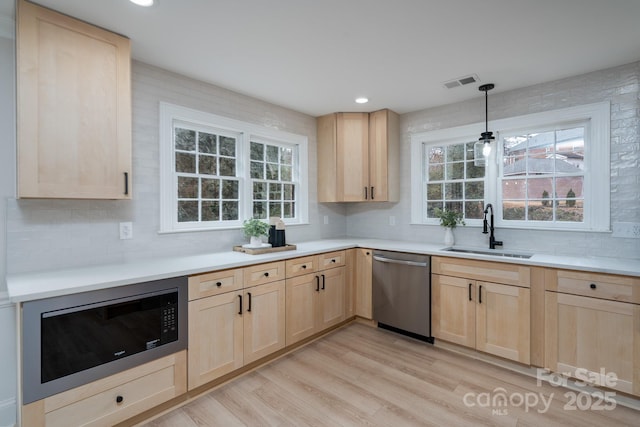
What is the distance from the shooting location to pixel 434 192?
376 cm

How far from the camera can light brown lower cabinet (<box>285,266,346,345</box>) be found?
2.87 meters

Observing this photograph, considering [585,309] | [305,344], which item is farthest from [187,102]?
[585,309]

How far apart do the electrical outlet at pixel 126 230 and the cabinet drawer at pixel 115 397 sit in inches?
38.8

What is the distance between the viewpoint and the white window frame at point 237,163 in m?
2.62

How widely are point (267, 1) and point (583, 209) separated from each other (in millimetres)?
3105

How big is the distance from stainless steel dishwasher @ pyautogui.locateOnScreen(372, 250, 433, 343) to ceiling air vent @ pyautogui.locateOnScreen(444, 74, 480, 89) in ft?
5.46

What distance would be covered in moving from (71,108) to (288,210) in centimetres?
232

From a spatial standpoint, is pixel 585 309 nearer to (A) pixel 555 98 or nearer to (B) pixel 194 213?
(A) pixel 555 98

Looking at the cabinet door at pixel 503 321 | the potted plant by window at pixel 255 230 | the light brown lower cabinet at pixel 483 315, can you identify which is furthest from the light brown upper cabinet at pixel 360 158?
the cabinet door at pixel 503 321

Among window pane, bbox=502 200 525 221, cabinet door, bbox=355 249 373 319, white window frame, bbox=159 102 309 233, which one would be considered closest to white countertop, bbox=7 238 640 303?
white window frame, bbox=159 102 309 233

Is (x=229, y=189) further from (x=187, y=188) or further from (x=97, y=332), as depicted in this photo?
(x=97, y=332)

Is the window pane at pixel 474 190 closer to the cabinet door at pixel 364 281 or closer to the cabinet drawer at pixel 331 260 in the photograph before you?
the cabinet door at pixel 364 281

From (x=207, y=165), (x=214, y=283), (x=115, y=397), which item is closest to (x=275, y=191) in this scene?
(x=207, y=165)

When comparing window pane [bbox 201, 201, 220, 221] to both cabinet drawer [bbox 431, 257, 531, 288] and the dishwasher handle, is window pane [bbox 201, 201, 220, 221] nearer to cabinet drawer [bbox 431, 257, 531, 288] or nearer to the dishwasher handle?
the dishwasher handle
